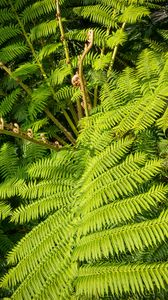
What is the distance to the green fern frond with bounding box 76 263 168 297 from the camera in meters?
→ 1.59

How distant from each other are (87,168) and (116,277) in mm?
717

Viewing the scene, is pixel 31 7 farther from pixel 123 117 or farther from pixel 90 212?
pixel 90 212

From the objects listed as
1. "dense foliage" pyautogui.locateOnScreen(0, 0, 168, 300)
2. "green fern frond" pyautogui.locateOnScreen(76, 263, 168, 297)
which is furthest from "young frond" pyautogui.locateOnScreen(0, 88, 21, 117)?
"green fern frond" pyautogui.locateOnScreen(76, 263, 168, 297)

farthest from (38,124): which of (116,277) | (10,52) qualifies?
(116,277)

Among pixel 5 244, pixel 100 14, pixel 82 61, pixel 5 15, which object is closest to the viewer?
pixel 82 61

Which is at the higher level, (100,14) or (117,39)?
(100,14)

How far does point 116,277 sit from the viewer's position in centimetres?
168

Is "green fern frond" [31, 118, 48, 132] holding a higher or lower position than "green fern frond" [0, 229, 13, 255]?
higher

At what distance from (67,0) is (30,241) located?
2.03 m

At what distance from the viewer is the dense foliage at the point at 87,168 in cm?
179

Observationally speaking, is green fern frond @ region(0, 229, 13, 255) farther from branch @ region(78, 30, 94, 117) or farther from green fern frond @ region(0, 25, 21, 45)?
green fern frond @ region(0, 25, 21, 45)

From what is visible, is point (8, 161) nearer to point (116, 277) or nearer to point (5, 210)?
point (5, 210)

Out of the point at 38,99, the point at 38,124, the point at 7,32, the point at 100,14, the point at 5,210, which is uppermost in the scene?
the point at 7,32

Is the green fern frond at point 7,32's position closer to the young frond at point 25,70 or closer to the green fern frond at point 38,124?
the young frond at point 25,70
